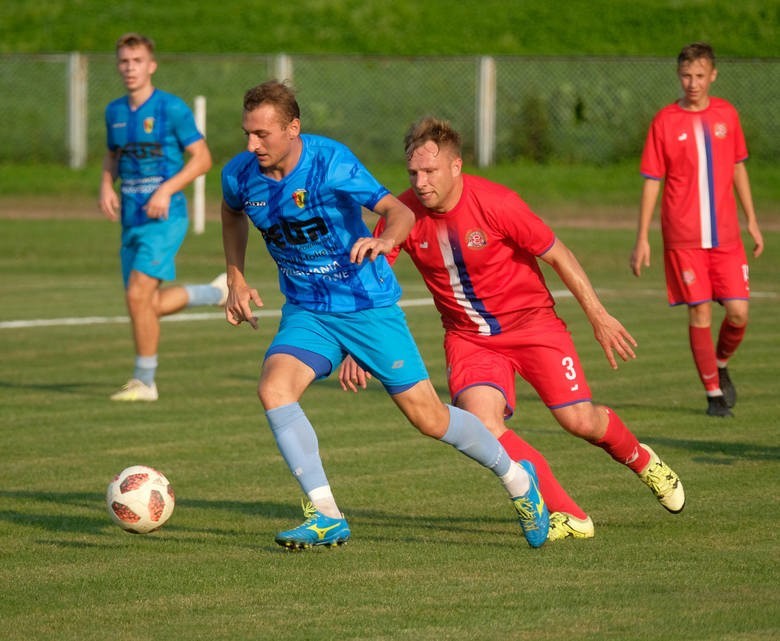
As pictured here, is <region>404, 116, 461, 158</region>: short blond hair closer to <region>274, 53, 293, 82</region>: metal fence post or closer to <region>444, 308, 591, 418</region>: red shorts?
<region>444, 308, 591, 418</region>: red shorts

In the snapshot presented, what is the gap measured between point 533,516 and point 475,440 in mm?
409

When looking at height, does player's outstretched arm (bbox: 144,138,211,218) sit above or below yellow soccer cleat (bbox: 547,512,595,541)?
above

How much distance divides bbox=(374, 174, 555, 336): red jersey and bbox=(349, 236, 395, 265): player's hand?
2.33ft

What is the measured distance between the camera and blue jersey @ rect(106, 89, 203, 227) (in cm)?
1151

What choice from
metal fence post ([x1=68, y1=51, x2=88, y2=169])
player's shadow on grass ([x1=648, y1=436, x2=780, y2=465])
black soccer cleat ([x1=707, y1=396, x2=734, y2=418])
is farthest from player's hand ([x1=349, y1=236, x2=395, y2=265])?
metal fence post ([x1=68, y1=51, x2=88, y2=169])

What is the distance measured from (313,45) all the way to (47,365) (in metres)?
27.1

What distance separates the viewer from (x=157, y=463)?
8898 mm

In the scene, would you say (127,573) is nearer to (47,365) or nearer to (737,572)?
(737,572)

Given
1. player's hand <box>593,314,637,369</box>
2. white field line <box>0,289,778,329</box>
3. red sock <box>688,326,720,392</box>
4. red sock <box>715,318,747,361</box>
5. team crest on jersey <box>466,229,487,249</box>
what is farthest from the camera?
white field line <box>0,289,778,329</box>

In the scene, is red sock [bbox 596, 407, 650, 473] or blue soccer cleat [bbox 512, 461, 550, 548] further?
red sock [bbox 596, 407, 650, 473]

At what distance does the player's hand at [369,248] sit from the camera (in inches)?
242

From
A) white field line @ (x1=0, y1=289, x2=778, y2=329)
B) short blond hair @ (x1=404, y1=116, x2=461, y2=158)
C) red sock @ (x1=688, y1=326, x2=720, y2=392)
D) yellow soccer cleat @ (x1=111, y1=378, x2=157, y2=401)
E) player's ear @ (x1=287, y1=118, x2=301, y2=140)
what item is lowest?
white field line @ (x1=0, y1=289, x2=778, y2=329)

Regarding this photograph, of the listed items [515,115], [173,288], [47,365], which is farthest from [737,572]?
[515,115]

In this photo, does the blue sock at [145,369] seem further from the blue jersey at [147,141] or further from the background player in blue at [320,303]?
the background player in blue at [320,303]
